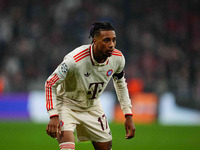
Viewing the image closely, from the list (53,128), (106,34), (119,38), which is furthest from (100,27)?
(119,38)

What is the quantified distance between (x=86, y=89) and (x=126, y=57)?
1203cm

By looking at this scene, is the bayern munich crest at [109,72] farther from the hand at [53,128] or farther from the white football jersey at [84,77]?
the hand at [53,128]

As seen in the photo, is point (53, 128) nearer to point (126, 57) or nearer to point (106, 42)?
point (106, 42)

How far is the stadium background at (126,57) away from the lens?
13750 millimetres

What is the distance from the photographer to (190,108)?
47.2ft

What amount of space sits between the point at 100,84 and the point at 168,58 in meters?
12.4

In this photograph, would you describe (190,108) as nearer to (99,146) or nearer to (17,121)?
(17,121)

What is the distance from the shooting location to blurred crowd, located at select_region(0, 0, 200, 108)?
15.8 meters

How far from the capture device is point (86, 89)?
5.03 metres

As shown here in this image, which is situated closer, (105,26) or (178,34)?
(105,26)

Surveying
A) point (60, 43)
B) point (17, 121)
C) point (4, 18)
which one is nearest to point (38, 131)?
point (17, 121)

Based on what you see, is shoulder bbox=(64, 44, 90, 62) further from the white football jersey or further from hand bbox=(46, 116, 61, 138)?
hand bbox=(46, 116, 61, 138)

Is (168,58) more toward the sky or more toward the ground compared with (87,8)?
more toward the ground

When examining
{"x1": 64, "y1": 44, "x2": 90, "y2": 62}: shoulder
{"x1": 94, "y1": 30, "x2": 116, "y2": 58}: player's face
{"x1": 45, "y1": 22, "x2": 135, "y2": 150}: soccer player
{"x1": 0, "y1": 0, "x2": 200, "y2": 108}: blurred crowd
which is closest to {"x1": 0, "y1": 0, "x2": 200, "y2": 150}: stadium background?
{"x1": 0, "y1": 0, "x2": 200, "y2": 108}: blurred crowd
